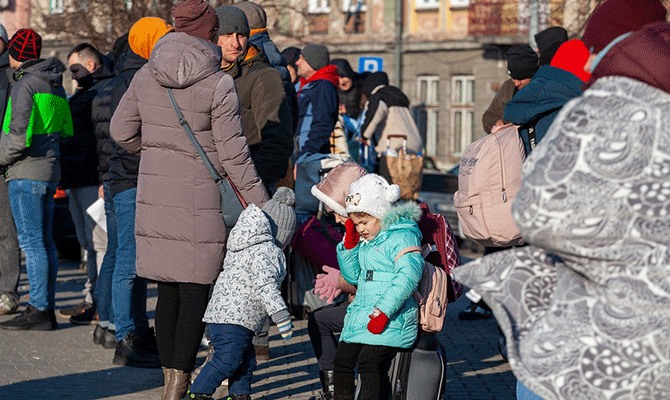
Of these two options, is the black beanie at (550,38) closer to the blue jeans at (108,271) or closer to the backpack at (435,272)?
the backpack at (435,272)

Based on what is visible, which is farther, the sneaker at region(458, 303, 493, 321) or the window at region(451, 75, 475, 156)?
the window at region(451, 75, 475, 156)

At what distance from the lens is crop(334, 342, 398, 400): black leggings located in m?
4.83

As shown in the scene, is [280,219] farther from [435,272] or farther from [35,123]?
[35,123]

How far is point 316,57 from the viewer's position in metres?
8.70

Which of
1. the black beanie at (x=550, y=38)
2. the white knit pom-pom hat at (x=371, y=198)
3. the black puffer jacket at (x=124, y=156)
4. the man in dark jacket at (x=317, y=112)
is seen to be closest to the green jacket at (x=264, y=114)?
the black puffer jacket at (x=124, y=156)

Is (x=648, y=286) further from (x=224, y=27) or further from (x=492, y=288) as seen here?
(x=224, y=27)

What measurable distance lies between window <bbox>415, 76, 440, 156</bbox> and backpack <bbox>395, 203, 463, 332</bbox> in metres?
27.7

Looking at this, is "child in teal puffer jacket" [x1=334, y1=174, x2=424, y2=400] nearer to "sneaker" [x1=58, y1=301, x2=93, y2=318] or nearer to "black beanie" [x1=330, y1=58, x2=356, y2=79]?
"sneaker" [x1=58, y1=301, x2=93, y2=318]

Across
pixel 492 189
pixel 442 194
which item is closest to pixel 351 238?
pixel 492 189

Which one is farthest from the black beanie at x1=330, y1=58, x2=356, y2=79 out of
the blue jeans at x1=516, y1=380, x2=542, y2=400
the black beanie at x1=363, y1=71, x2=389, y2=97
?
the blue jeans at x1=516, y1=380, x2=542, y2=400

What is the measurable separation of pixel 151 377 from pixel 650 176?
431cm

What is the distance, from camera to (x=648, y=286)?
8.75 ft

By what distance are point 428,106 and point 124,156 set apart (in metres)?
26.9

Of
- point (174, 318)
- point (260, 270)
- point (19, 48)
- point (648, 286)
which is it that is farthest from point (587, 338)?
point (19, 48)
